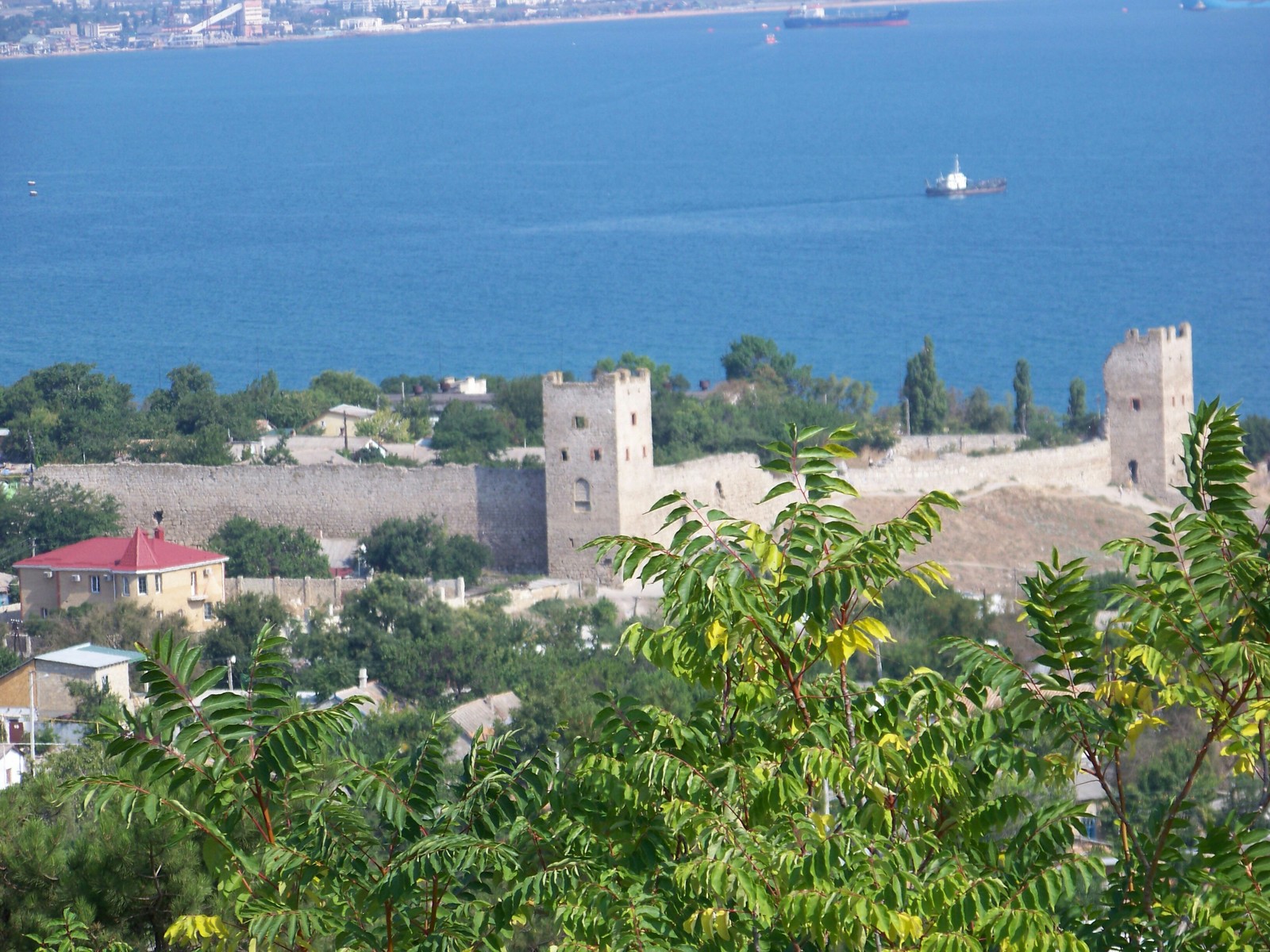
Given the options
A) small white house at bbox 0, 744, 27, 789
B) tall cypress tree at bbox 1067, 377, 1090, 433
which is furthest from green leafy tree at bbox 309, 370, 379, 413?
small white house at bbox 0, 744, 27, 789

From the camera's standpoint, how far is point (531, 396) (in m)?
35.2

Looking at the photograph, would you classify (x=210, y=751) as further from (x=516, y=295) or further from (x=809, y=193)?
(x=809, y=193)

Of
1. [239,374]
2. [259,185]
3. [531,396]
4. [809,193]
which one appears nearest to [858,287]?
[809,193]

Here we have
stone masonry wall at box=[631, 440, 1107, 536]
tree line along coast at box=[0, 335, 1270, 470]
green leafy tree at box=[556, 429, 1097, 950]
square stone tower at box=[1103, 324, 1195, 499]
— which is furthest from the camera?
tree line along coast at box=[0, 335, 1270, 470]

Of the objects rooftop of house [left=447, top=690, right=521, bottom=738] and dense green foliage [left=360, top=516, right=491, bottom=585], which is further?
dense green foliage [left=360, top=516, right=491, bottom=585]

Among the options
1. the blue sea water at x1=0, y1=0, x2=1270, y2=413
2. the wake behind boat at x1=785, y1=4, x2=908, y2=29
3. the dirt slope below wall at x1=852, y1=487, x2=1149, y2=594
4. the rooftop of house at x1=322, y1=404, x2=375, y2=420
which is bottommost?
the dirt slope below wall at x1=852, y1=487, x2=1149, y2=594

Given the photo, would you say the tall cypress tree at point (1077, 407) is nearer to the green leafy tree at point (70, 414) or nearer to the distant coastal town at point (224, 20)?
the green leafy tree at point (70, 414)

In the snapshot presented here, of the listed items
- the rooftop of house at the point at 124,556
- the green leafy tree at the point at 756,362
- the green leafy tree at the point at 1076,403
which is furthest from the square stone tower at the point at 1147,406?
the rooftop of house at the point at 124,556

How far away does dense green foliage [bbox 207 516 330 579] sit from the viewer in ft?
86.1

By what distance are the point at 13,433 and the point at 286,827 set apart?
30.0m

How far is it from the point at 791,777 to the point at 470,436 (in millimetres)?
28235

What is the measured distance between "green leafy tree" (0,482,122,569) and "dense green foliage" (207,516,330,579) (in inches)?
72.5

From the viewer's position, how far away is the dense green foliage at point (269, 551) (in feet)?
86.1

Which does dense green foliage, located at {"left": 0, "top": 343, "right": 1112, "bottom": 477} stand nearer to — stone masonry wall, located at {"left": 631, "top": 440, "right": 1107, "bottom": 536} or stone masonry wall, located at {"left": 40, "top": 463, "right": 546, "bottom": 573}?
stone masonry wall, located at {"left": 40, "top": 463, "right": 546, "bottom": 573}
